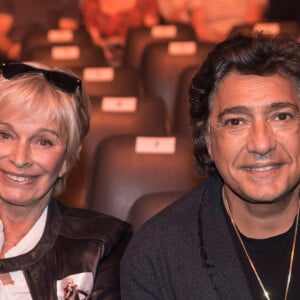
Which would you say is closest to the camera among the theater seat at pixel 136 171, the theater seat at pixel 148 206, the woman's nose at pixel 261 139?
the woman's nose at pixel 261 139

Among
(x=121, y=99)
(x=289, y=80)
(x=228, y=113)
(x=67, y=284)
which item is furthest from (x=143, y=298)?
(x=121, y=99)

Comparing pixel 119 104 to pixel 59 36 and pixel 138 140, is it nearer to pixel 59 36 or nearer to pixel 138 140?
pixel 138 140

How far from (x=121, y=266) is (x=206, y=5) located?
4.00 m

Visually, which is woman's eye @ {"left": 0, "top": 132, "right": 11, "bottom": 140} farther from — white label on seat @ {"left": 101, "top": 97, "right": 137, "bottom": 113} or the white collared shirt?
white label on seat @ {"left": 101, "top": 97, "right": 137, "bottom": 113}

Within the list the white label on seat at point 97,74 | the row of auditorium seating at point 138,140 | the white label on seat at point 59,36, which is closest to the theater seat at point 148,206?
the row of auditorium seating at point 138,140

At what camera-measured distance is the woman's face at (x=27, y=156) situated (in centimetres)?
186

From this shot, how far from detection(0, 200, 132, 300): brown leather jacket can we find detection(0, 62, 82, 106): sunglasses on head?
0.34 m

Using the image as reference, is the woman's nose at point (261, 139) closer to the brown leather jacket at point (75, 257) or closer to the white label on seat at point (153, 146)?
the brown leather jacket at point (75, 257)

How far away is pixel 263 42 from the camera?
68.7 inches

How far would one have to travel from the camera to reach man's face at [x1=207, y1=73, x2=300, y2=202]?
5.43ft

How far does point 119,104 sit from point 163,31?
2.28 m

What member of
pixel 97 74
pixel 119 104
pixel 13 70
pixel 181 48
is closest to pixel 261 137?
pixel 13 70

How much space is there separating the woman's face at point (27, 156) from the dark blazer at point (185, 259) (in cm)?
30

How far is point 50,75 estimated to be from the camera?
6.32ft
